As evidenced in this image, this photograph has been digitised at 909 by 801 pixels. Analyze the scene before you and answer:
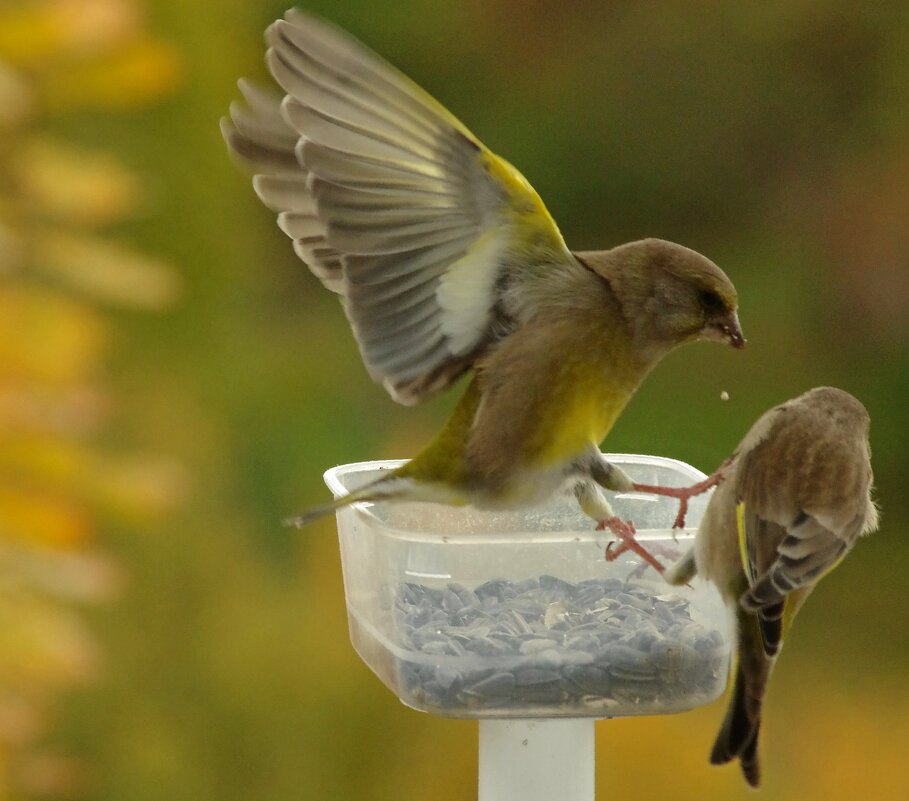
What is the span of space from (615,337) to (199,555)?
0.86 metres

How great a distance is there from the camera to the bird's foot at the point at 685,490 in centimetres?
91

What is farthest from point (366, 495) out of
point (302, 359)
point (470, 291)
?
point (302, 359)

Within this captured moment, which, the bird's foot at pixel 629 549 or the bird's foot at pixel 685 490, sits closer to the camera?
the bird's foot at pixel 629 549

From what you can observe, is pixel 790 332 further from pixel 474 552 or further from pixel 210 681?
pixel 474 552

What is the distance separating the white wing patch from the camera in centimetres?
88

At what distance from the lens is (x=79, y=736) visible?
1636 millimetres

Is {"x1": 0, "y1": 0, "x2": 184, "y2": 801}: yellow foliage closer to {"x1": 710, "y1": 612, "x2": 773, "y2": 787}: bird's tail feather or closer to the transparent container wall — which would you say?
the transparent container wall

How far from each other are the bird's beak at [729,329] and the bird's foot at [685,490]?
0.08 m

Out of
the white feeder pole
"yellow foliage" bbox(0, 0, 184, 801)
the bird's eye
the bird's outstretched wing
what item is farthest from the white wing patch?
"yellow foliage" bbox(0, 0, 184, 801)

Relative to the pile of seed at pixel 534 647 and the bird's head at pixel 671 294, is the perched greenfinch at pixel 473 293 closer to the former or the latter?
the bird's head at pixel 671 294

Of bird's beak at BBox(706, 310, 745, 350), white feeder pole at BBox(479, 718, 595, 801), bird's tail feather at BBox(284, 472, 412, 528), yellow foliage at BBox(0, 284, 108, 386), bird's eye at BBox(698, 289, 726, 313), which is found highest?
bird's eye at BBox(698, 289, 726, 313)

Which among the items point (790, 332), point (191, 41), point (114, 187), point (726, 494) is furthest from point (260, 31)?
point (726, 494)

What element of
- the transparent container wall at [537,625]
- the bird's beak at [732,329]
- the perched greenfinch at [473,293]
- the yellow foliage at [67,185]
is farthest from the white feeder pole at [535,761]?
the yellow foliage at [67,185]

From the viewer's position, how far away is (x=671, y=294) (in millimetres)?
916
